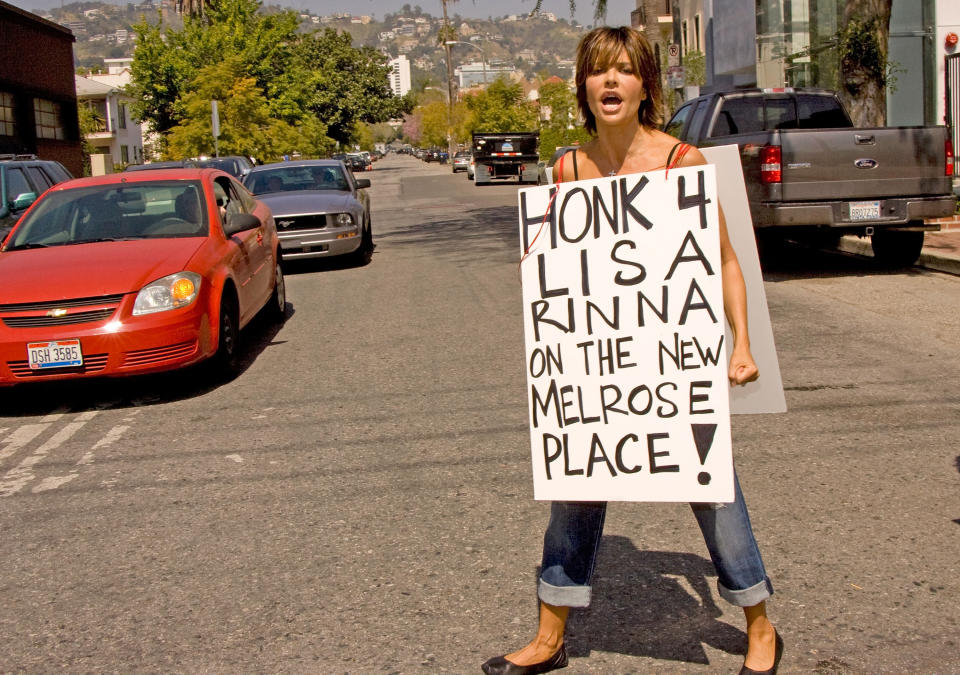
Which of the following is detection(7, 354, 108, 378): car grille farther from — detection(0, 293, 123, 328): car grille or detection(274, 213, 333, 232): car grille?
detection(274, 213, 333, 232): car grille

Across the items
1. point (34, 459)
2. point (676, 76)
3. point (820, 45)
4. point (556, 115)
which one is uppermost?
point (556, 115)

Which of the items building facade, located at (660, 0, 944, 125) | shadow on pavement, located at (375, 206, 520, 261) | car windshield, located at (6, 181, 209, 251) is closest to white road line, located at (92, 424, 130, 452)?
car windshield, located at (6, 181, 209, 251)

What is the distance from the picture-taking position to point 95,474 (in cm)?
599

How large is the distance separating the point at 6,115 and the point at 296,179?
70.9ft

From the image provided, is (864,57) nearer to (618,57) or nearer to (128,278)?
(128,278)

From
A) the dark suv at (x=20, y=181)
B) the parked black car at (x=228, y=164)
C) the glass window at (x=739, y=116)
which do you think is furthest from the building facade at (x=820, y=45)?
the dark suv at (x=20, y=181)

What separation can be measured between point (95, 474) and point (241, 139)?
3493 centimetres

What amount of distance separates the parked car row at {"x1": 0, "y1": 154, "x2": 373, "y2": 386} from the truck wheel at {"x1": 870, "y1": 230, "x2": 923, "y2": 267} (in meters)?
6.72

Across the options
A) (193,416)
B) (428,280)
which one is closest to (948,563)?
(193,416)

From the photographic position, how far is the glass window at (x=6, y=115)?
3384cm

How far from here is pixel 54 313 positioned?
24.7 feet

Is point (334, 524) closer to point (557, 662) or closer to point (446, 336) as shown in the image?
point (557, 662)

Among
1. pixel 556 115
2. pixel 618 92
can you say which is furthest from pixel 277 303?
pixel 556 115

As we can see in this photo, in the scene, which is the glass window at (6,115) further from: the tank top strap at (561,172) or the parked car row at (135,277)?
the tank top strap at (561,172)
